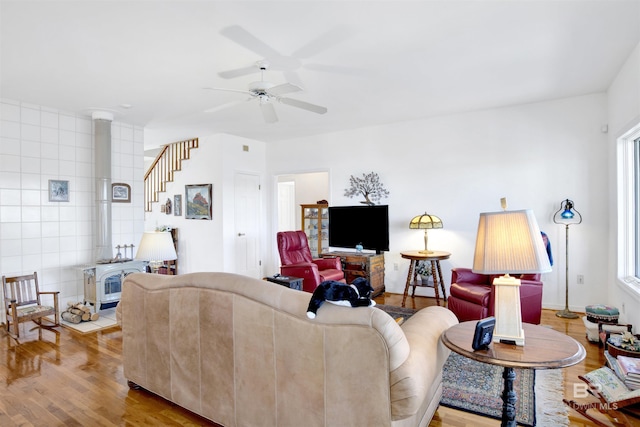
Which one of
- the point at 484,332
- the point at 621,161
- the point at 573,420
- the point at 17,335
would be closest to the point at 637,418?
the point at 573,420

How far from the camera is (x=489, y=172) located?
4.86 metres

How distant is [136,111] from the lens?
4.74 m

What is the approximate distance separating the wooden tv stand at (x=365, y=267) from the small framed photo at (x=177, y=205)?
3138mm

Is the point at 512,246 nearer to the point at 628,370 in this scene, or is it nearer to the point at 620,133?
the point at 628,370

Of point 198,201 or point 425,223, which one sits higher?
point 198,201

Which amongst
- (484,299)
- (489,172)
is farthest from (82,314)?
(489,172)

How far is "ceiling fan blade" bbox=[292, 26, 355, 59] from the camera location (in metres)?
2.70

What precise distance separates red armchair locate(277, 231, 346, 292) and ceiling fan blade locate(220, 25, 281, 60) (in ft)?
8.55

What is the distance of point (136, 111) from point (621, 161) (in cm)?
580

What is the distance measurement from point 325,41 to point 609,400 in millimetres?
3124

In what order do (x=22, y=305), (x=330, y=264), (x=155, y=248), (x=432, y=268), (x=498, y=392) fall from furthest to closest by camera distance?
(x=330, y=264)
(x=432, y=268)
(x=22, y=305)
(x=155, y=248)
(x=498, y=392)

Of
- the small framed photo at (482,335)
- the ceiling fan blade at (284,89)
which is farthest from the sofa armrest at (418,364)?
the ceiling fan blade at (284,89)

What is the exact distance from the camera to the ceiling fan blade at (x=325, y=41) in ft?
8.87

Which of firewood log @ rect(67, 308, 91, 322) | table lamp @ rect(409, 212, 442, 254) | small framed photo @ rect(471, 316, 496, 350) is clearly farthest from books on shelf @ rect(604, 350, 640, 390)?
firewood log @ rect(67, 308, 91, 322)
